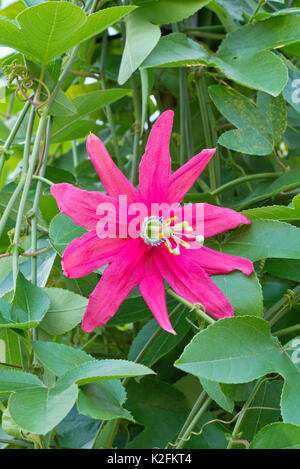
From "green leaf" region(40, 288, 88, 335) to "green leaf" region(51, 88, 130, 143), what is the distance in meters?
0.27

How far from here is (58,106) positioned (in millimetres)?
745

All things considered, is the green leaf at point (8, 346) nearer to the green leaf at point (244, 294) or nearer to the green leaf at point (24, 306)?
the green leaf at point (24, 306)

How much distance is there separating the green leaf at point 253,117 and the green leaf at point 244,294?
0.63 feet

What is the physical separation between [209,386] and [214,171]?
37cm

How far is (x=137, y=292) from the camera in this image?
2.34 ft

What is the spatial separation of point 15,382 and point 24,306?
82mm

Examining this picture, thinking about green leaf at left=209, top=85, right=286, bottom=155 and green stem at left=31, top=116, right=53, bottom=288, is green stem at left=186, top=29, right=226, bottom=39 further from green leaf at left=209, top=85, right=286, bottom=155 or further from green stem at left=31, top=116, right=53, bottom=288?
green stem at left=31, top=116, right=53, bottom=288

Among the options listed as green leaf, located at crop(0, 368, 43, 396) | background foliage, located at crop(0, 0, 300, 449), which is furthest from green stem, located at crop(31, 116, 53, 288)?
green leaf, located at crop(0, 368, 43, 396)

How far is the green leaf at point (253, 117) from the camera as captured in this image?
0.75 m

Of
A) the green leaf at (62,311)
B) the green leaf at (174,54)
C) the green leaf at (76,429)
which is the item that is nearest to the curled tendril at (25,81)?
the green leaf at (174,54)

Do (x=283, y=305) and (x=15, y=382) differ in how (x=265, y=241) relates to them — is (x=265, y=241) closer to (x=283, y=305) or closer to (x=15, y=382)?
(x=283, y=305)

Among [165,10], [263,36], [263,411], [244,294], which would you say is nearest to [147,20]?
[165,10]
